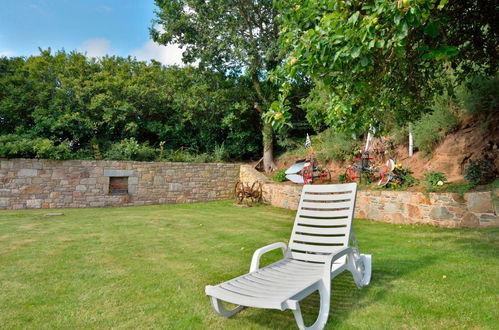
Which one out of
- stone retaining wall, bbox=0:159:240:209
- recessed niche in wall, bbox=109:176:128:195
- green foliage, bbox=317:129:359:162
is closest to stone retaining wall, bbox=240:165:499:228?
green foliage, bbox=317:129:359:162

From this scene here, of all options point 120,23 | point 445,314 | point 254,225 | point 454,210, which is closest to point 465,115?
point 454,210

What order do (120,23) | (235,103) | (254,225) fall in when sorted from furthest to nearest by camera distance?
(235,103) → (120,23) → (254,225)

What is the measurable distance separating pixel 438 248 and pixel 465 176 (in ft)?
9.43

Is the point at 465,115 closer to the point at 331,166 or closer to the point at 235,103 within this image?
the point at 331,166

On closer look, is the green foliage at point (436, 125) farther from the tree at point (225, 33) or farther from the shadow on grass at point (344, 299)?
the tree at point (225, 33)

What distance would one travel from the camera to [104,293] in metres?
3.08

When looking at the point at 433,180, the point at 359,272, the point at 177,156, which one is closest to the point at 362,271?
the point at 359,272

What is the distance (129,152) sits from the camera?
11539 mm

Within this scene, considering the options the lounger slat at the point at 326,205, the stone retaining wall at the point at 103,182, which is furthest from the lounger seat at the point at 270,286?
the stone retaining wall at the point at 103,182

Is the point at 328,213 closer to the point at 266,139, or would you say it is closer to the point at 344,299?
the point at 344,299

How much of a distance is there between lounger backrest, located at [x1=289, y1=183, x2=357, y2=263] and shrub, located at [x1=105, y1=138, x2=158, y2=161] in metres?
9.23

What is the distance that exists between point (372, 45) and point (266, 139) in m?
10.6

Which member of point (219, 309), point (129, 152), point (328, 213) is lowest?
point (219, 309)

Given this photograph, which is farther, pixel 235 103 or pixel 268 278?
pixel 235 103
